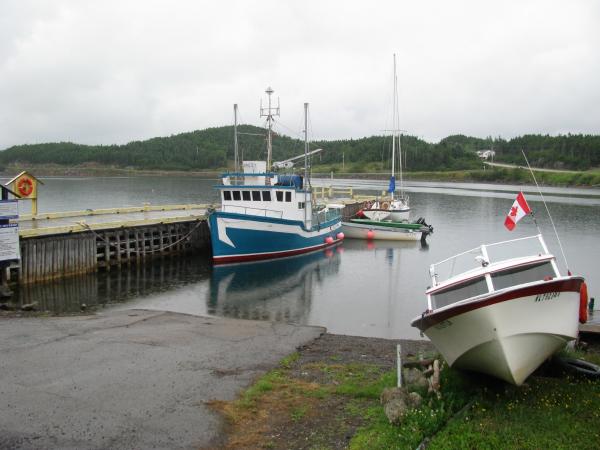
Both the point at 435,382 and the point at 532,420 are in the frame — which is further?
the point at 435,382

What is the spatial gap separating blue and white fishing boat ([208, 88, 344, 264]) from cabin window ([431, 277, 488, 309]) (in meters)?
20.7

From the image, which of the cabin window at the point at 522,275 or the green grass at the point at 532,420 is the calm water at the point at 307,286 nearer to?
the cabin window at the point at 522,275

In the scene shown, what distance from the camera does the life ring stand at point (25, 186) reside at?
83.5 feet

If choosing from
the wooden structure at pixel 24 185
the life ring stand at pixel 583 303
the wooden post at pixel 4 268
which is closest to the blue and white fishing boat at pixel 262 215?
the wooden structure at pixel 24 185

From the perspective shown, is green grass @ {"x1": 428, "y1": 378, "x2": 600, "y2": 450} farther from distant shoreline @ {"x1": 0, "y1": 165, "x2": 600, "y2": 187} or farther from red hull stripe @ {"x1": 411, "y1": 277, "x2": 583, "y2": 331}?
distant shoreline @ {"x1": 0, "y1": 165, "x2": 600, "y2": 187}

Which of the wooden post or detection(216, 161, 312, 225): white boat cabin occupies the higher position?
detection(216, 161, 312, 225): white boat cabin

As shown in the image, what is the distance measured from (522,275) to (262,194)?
2393cm

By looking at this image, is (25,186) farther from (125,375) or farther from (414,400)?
(414,400)

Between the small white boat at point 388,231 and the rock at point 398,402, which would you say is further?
the small white boat at point 388,231

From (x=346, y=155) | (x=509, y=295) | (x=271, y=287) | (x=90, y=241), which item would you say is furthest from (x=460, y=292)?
(x=346, y=155)

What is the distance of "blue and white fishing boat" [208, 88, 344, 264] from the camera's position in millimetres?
30875

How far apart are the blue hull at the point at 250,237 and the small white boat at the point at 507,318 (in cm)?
2119

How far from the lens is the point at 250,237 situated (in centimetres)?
3133

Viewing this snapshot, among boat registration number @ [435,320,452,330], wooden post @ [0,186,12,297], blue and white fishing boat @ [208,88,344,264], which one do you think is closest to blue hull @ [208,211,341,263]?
blue and white fishing boat @ [208,88,344,264]
